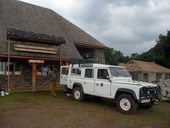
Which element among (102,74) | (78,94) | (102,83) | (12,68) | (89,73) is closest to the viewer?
(102,83)

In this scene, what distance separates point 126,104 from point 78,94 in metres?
3.88

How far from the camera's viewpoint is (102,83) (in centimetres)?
1418

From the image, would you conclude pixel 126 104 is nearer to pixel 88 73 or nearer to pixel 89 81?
pixel 89 81

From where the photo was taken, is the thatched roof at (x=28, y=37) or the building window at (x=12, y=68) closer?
the thatched roof at (x=28, y=37)

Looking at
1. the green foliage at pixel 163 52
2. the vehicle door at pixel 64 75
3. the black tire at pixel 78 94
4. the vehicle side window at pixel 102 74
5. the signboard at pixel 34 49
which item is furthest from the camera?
the green foliage at pixel 163 52

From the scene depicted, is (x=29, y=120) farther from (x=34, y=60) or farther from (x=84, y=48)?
(x=84, y=48)

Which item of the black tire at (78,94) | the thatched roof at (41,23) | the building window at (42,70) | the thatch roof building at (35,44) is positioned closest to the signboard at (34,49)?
the thatch roof building at (35,44)

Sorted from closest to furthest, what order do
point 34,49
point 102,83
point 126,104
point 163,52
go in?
point 126,104 → point 102,83 → point 34,49 → point 163,52

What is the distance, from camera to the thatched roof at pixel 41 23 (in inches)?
930

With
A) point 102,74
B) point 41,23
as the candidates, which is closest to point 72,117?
point 102,74

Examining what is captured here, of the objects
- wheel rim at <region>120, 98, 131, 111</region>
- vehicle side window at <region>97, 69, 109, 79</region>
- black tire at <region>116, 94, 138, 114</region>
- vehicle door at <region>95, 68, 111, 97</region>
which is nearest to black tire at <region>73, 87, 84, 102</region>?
vehicle door at <region>95, 68, 111, 97</region>

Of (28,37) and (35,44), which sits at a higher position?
(28,37)

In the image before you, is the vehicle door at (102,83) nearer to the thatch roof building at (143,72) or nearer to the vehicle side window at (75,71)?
the vehicle side window at (75,71)

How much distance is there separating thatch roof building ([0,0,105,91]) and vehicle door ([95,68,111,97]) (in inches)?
277
